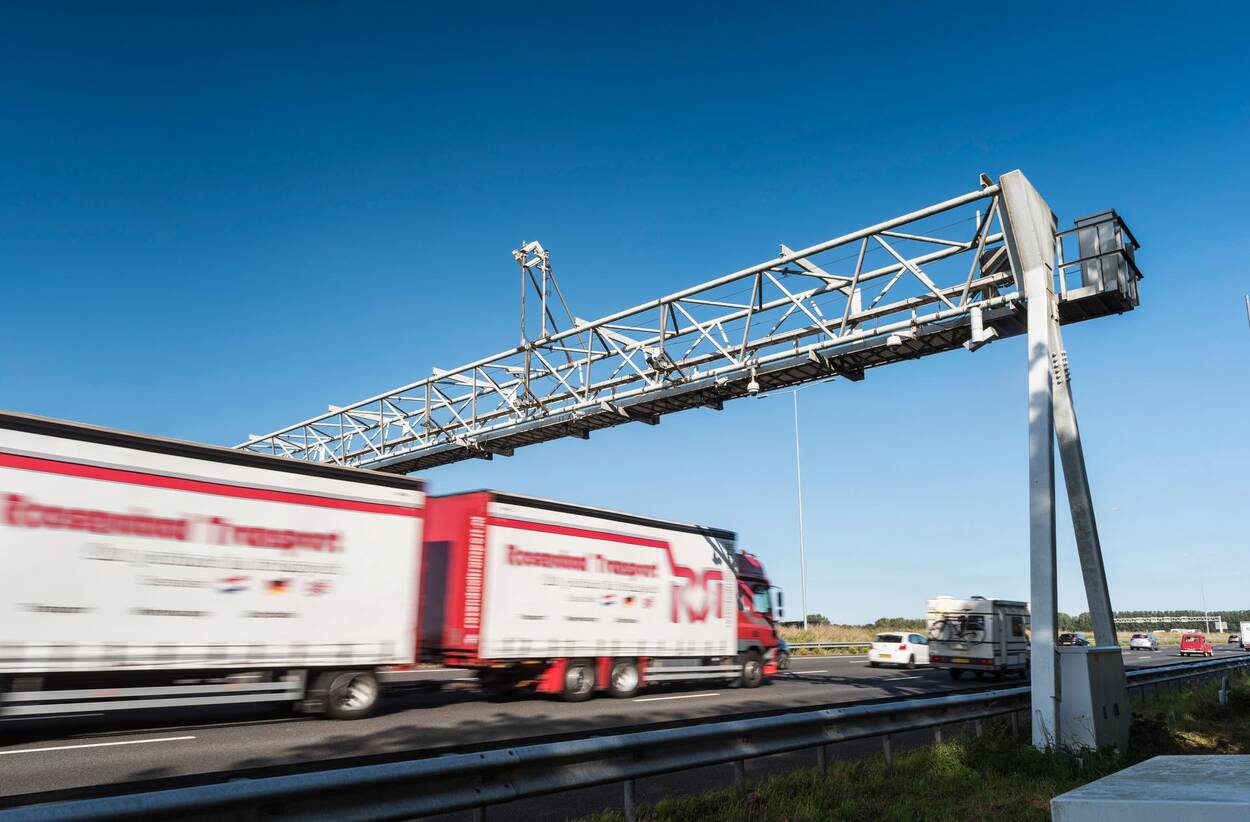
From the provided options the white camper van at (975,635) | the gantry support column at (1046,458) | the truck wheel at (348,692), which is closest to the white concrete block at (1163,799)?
the gantry support column at (1046,458)

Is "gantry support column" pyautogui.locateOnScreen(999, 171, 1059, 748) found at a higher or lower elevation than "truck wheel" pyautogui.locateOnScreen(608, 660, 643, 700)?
higher

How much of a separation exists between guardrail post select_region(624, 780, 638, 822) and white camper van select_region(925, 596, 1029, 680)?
2246cm

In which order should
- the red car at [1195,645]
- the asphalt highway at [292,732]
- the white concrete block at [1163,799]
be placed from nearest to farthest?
the white concrete block at [1163,799]
the asphalt highway at [292,732]
the red car at [1195,645]

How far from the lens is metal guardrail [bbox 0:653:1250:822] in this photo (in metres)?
3.79

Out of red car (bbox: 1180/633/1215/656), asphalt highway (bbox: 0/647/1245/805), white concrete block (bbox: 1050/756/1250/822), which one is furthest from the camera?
red car (bbox: 1180/633/1215/656)

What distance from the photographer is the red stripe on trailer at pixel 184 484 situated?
391 inches

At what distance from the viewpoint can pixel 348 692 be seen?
12.8 metres

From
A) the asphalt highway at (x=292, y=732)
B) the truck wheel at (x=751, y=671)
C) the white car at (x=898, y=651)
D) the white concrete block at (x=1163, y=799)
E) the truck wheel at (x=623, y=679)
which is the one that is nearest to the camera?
the white concrete block at (x=1163, y=799)

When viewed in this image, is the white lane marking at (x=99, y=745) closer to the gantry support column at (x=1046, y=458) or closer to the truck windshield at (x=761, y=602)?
the gantry support column at (x=1046, y=458)

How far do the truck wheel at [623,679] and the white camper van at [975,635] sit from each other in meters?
12.2

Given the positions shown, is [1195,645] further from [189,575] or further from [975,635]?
[189,575]

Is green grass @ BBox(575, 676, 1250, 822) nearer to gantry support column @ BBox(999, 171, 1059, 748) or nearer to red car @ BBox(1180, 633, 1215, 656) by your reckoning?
gantry support column @ BBox(999, 171, 1059, 748)

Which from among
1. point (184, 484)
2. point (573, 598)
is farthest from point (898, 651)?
point (184, 484)

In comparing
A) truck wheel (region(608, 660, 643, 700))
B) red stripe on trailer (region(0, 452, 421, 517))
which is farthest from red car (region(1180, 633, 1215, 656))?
red stripe on trailer (region(0, 452, 421, 517))
